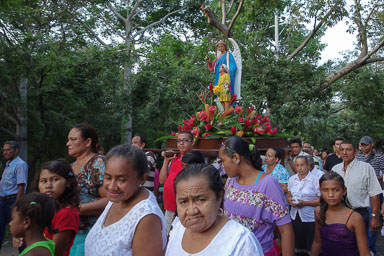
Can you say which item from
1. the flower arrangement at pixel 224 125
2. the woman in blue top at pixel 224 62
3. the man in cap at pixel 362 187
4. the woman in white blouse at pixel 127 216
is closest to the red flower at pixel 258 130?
the flower arrangement at pixel 224 125

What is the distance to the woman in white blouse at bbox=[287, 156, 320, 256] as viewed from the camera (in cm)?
473

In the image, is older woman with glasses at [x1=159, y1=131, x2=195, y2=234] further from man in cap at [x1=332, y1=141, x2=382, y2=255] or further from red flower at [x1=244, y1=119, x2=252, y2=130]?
man in cap at [x1=332, y1=141, x2=382, y2=255]

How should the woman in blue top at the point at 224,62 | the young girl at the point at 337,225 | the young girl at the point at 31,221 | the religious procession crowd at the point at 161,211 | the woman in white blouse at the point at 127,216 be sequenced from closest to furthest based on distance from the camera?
the religious procession crowd at the point at 161,211
the woman in white blouse at the point at 127,216
the young girl at the point at 31,221
the young girl at the point at 337,225
the woman in blue top at the point at 224,62

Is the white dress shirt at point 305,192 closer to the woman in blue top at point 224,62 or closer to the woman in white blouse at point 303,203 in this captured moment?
the woman in white blouse at point 303,203

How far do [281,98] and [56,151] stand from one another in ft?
26.4

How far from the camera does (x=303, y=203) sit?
15.9 ft

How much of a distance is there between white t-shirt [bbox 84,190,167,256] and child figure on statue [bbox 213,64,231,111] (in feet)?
15.1

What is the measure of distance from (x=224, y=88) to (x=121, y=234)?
489cm

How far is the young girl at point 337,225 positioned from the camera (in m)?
3.12

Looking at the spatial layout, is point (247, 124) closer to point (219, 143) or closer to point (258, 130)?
point (258, 130)

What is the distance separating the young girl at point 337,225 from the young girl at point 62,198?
2.09 m

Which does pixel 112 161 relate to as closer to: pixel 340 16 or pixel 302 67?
pixel 302 67

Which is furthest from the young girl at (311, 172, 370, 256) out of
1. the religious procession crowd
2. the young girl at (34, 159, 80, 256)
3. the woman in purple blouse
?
the young girl at (34, 159, 80, 256)

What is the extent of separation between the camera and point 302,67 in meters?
13.9
